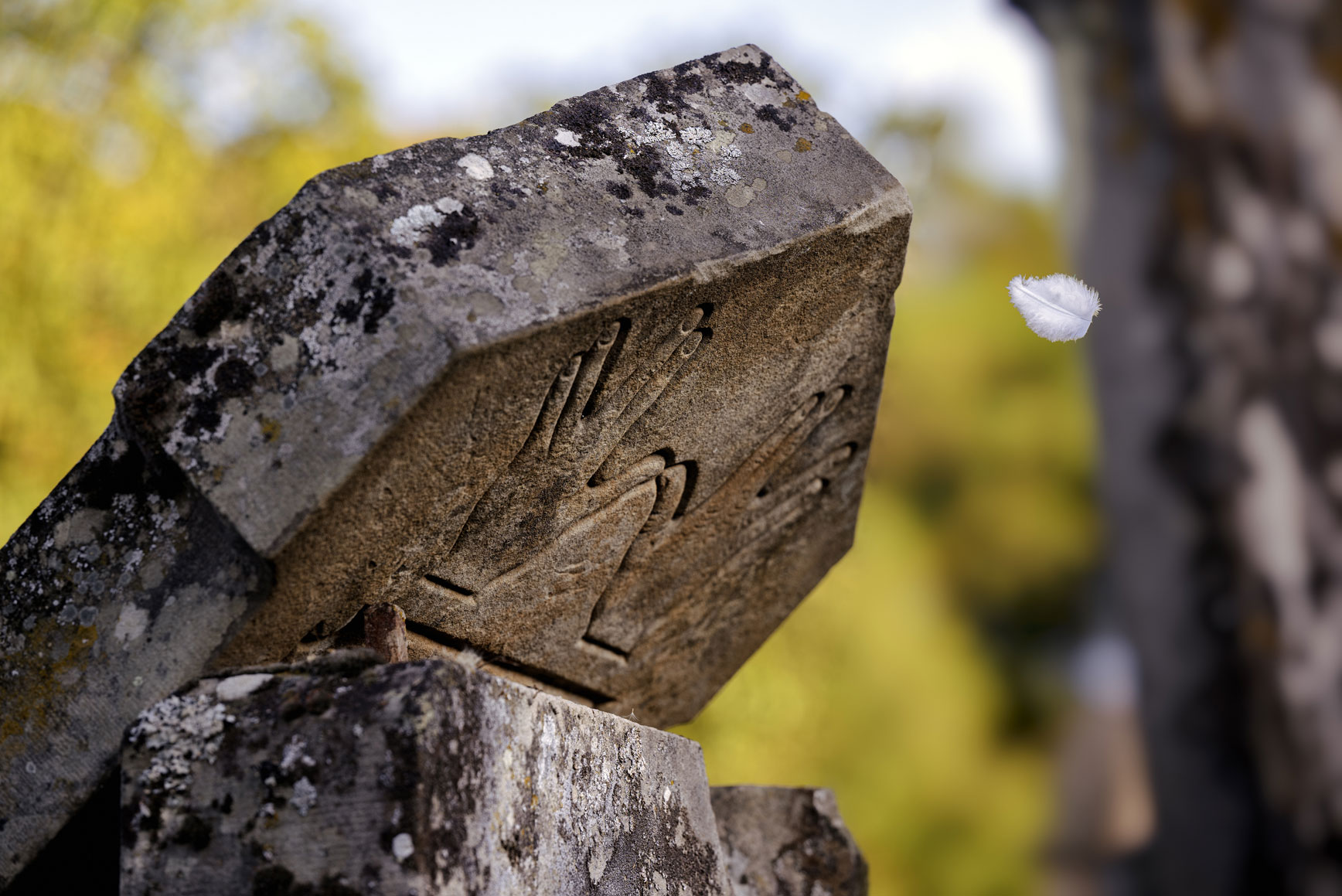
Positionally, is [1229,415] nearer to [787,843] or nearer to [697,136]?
[787,843]

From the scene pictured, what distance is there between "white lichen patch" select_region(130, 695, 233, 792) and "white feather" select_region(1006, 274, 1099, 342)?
1215 mm

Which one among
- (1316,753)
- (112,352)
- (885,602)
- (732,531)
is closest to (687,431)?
(732,531)

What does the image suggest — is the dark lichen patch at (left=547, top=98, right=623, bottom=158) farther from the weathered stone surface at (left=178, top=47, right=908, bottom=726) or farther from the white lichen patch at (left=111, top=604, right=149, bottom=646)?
the white lichen patch at (left=111, top=604, right=149, bottom=646)

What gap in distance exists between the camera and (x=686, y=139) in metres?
1.50

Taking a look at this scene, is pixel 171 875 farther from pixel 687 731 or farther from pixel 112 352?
pixel 687 731

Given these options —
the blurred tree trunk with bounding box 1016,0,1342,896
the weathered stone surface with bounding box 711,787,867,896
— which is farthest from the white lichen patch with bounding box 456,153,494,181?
the blurred tree trunk with bounding box 1016,0,1342,896

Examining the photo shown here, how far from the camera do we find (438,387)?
1.18m

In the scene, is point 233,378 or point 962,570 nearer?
point 233,378

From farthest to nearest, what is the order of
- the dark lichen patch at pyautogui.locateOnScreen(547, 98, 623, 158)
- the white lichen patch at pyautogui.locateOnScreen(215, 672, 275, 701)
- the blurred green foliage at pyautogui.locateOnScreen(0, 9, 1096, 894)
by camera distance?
the blurred green foliage at pyautogui.locateOnScreen(0, 9, 1096, 894) < the dark lichen patch at pyautogui.locateOnScreen(547, 98, 623, 158) < the white lichen patch at pyautogui.locateOnScreen(215, 672, 275, 701)

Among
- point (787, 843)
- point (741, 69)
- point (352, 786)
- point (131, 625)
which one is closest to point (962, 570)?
point (787, 843)

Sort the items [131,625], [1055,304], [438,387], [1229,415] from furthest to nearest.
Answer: [1229,415] → [1055,304] → [131,625] → [438,387]

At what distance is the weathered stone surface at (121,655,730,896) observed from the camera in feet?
3.37

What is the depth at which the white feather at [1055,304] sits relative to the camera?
1557 mm

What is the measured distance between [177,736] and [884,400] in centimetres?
686
